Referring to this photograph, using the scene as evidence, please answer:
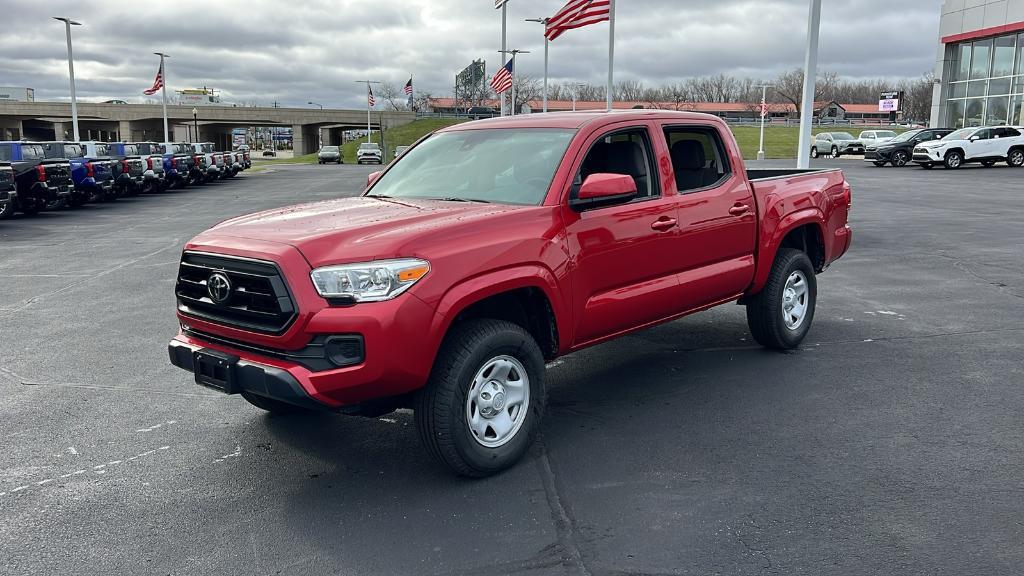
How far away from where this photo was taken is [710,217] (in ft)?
19.1

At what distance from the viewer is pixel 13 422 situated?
5363 mm

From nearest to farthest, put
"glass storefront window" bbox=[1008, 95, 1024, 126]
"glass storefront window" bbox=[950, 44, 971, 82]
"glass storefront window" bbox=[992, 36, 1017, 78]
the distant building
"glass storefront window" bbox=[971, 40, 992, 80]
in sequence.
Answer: "glass storefront window" bbox=[1008, 95, 1024, 126] < "glass storefront window" bbox=[992, 36, 1017, 78] < "glass storefront window" bbox=[971, 40, 992, 80] < "glass storefront window" bbox=[950, 44, 971, 82] < the distant building

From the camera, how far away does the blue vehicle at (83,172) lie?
21.5 metres

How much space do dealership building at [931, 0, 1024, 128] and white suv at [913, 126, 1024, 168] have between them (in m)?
8.64

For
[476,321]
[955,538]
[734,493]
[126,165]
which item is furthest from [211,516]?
[126,165]

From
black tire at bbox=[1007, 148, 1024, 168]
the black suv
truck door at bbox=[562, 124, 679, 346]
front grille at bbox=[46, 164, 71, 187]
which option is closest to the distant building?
the black suv

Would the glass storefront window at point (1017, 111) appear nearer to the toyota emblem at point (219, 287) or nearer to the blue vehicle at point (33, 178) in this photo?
the blue vehicle at point (33, 178)

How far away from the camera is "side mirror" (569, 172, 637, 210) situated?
464 cm

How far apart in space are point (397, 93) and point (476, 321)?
118024 millimetres

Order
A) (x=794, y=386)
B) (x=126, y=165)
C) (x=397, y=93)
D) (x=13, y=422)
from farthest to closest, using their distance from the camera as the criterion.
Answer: (x=397, y=93) → (x=126, y=165) → (x=794, y=386) → (x=13, y=422)

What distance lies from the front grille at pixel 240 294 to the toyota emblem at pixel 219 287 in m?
0.01

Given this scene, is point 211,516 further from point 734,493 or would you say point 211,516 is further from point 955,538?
point 955,538

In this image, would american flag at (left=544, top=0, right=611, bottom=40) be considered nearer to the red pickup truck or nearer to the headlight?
the red pickup truck

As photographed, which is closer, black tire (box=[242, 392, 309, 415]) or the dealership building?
black tire (box=[242, 392, 309, 415])
